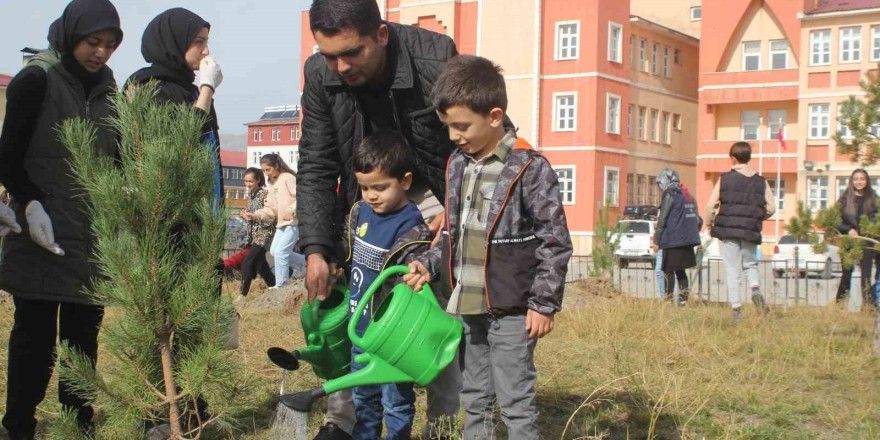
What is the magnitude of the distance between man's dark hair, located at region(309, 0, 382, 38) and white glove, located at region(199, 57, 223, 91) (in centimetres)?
98

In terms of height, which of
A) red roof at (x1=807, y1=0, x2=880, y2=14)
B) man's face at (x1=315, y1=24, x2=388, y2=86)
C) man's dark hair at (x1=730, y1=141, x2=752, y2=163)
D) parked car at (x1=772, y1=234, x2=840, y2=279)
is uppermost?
red roof at (x1=807, y1=0, x2=880, y2=14)

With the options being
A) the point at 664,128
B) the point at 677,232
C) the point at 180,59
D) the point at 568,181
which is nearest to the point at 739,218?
the point at 677,232

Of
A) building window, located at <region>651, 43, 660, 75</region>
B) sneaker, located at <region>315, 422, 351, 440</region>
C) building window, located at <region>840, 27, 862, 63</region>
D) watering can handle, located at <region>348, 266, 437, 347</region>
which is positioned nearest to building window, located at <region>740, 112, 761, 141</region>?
building window, located at <region>651, 43, 660, 75</region>

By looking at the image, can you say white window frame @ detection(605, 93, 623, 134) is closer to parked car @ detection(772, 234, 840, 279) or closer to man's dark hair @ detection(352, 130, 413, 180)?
parked car @ detection(772, 234, 840, 279)

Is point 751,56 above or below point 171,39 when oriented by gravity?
above

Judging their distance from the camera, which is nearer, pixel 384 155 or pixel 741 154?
pixel 384 155

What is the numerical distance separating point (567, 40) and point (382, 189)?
3950 cm

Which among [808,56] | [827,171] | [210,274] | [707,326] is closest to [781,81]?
[808,56]

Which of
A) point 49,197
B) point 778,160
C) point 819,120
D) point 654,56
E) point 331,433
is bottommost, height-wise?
point 331,433

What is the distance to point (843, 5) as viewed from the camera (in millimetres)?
41750

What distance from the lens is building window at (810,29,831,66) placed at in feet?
136

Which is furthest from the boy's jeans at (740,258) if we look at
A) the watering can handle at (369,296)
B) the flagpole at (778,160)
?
the flagpole at (778,160)

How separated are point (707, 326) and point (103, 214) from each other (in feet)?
18.3

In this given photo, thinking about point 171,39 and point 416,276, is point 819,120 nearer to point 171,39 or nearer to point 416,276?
point 171,39
